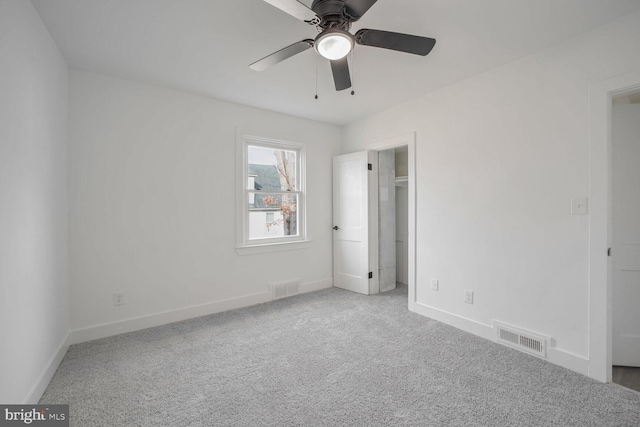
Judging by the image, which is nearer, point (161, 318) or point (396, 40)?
point (396, 40)

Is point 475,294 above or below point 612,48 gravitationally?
below

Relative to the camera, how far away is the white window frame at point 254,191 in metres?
3.64

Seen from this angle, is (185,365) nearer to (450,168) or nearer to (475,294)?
(475,294)

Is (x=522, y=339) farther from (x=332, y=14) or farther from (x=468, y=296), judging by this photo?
(x=332, y=14)

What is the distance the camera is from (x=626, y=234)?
247 centimetres

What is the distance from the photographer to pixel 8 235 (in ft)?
5.05

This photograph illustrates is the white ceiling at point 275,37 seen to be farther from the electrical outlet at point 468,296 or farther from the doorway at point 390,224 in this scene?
the electrical outlet at point 468,296

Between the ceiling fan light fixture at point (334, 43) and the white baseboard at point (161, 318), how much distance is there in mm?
2965

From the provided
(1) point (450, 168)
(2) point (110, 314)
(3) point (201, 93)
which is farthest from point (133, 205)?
(1) point (450, 168)

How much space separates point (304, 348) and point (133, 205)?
222cm

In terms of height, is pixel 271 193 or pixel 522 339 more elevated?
pixel 271 193

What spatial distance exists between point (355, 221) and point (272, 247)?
49.4 inches

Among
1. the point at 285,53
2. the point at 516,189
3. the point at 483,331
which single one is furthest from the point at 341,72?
the point at 483,331

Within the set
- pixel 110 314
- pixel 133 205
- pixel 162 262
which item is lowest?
pixel 110 314
